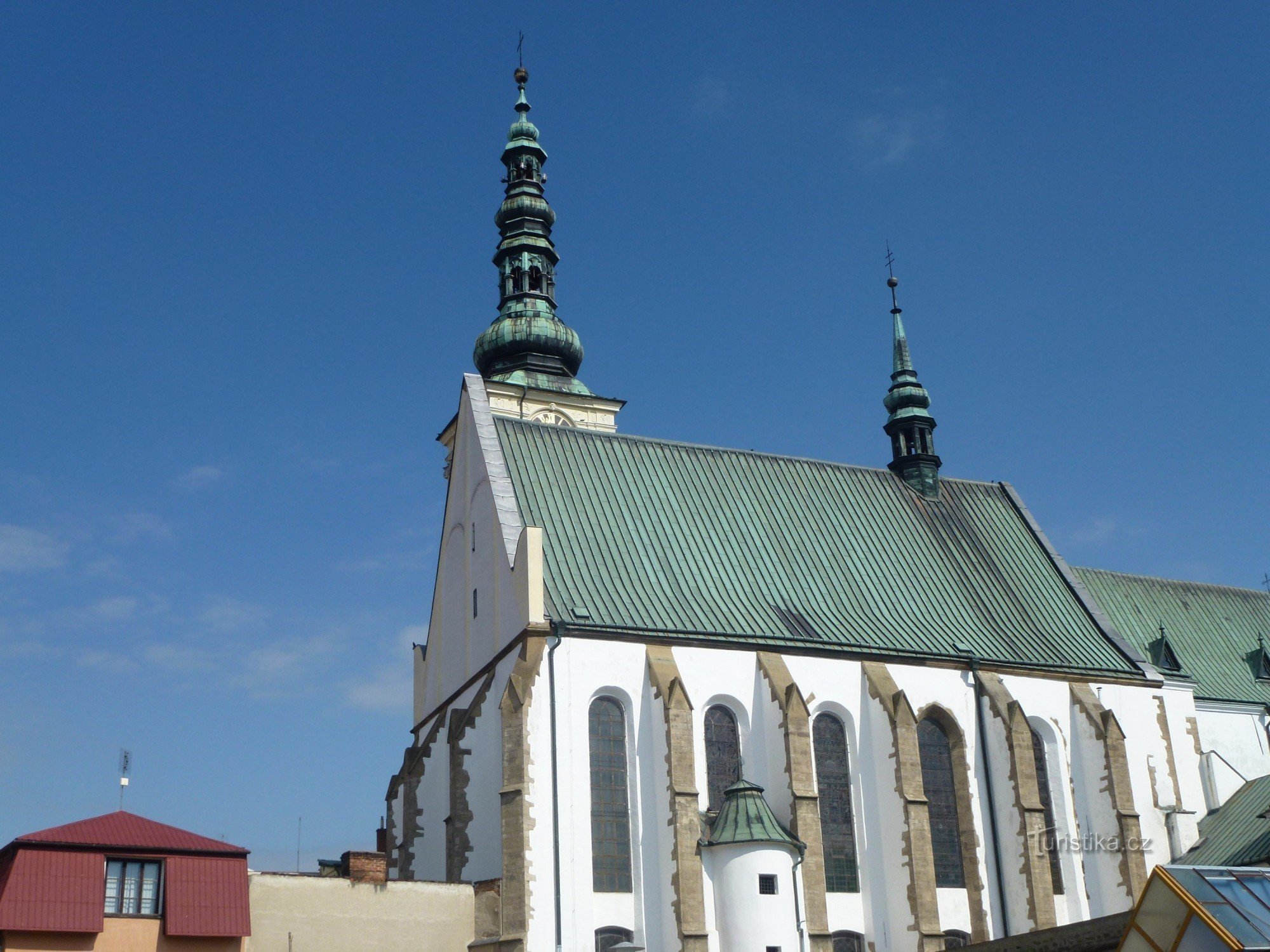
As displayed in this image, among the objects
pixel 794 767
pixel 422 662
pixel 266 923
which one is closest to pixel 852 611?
pixel 794 767

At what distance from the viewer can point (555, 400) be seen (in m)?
55.3

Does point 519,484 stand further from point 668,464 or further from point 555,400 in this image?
point 555,400

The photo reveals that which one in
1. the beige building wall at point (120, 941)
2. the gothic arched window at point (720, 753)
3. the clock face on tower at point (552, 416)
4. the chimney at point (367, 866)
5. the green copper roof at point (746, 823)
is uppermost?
the clock face on tower at point (552, 416)

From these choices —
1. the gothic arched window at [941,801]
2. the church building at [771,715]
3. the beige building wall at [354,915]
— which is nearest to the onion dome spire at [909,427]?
the church building at [771,715]

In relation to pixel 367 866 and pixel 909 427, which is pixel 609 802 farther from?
pixel 909 427

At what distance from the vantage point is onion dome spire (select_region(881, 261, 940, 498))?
4216cm

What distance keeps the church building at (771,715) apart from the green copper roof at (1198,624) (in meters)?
1.38

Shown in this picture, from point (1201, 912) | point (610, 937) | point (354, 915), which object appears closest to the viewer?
point (1201, 912)

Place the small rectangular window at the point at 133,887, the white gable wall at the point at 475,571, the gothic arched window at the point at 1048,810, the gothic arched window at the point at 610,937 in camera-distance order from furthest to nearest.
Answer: the gothic arched window at the point at 1048,810, the white gable wall at the point at 475,571, the gothic arched window at the point at 610,937, the small rectangular window at the point at 133,887

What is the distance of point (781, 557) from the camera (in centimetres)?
3662

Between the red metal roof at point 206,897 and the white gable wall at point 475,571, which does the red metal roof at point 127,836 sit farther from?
the white gable wall at point 475,571

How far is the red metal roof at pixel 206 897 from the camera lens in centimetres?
2441

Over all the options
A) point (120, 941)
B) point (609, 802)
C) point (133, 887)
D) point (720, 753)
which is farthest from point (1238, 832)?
point (120, 941)

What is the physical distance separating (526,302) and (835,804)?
2880 cm
